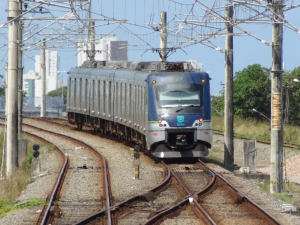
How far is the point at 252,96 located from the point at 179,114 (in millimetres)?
29134

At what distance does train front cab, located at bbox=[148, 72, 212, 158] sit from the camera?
24.9 m

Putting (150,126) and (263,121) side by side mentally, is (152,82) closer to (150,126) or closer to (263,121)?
(150,126)

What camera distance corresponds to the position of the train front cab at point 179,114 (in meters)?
24.9

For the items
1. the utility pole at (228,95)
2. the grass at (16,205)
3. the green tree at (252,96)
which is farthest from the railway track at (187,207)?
the green tree at (252,96)

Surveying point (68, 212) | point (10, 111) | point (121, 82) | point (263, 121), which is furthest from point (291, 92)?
point (68, 212)

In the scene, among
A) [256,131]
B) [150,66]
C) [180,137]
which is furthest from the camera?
[256,131]

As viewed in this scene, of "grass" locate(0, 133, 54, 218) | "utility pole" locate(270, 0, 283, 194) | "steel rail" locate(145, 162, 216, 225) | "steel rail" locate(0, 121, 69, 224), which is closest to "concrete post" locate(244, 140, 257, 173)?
"utility pole" locate(270, 0, 283, 194)

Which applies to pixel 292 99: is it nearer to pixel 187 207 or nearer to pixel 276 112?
pixel 276 112

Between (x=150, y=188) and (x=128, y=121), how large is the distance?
10395 millimetres

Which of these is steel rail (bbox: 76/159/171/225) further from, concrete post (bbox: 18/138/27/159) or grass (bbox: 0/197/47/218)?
concrete post (bbox: 18/138/27/159)

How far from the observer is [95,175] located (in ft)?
72.9

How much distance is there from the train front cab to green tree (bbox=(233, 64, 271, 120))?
2684 centimetres

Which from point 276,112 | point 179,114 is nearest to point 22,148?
point 179,114

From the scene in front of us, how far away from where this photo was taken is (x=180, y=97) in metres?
25.1
